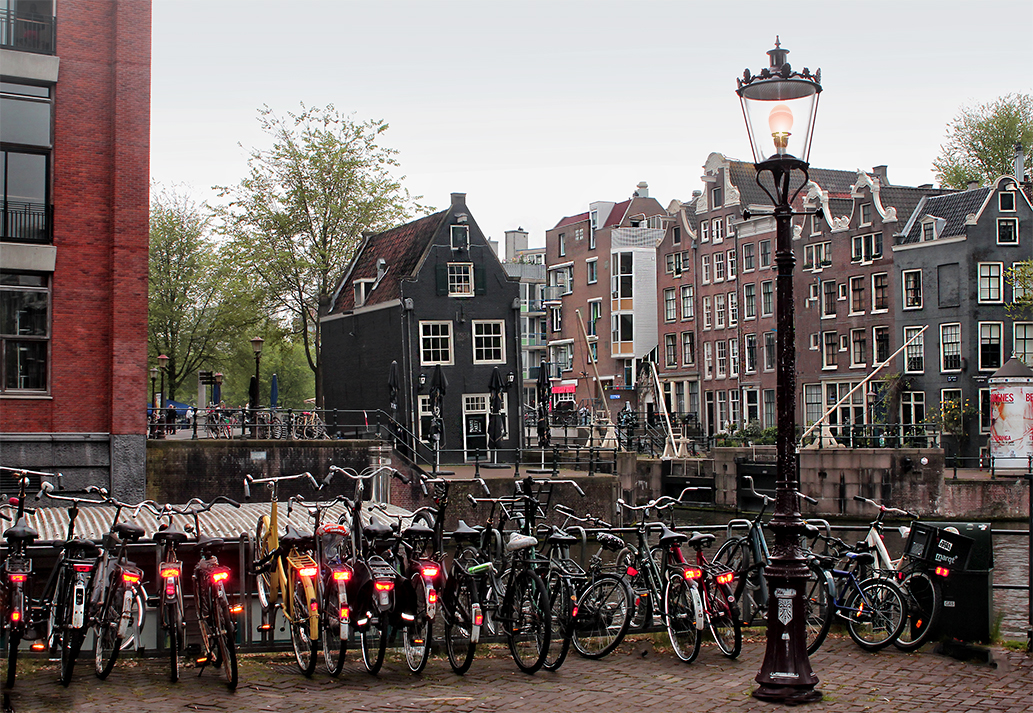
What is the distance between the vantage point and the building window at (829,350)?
48781 mm

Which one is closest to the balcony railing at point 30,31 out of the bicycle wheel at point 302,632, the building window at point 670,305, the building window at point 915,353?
the bicycle wheel at point 302,632

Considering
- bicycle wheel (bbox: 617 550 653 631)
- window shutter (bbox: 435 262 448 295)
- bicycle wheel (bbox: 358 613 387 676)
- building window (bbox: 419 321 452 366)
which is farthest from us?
window shutter (bbox: 435 262 448 295)

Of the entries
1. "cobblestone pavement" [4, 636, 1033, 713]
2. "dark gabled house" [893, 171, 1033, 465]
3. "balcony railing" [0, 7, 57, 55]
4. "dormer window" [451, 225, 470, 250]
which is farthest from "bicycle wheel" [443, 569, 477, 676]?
"dark gabled house" [893, 171, 1033, 465]

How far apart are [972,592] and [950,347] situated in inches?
1463

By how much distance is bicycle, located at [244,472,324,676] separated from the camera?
7707mm

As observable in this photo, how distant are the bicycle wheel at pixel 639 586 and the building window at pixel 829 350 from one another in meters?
41.6

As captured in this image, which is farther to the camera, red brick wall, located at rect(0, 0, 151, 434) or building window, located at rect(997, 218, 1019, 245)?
building window, located at rect(997, 218, 1019, 245)

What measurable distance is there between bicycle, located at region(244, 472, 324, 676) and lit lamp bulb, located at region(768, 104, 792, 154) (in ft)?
14.0

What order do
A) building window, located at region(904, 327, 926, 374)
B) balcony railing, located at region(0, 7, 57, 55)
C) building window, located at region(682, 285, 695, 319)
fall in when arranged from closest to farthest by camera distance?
1. balcony railing, located at region(0, 7, 57, 55)
2. building window, located at region(904, 327, 926, 374)
3. building window, located at region(682, 285, 695, 319)

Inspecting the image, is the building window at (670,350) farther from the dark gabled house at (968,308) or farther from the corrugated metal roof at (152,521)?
the corrugated metal roof at (152,521)

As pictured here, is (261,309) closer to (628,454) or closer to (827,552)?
(628,454)

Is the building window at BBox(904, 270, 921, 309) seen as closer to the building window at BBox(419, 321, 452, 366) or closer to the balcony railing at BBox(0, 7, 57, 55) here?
the building window at BBox(419, 321, 452, 366)

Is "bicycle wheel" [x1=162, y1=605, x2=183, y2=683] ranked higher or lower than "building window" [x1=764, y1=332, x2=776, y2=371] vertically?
lower

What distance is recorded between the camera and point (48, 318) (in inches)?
755
